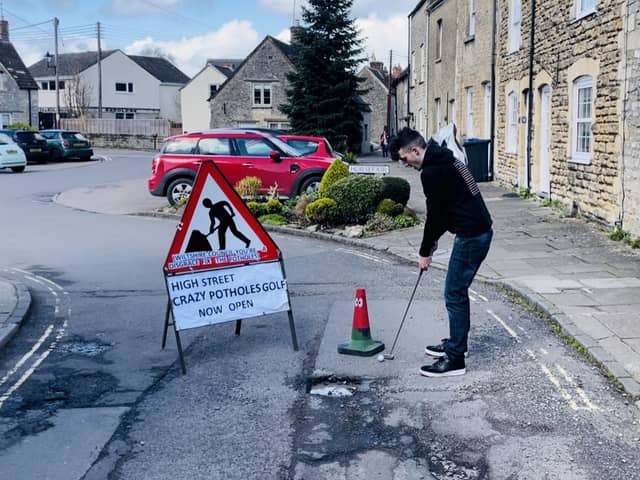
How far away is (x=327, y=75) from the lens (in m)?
42.2

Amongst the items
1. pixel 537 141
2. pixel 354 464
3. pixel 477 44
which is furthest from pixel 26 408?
pixel 477 44

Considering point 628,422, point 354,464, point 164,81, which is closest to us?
point 354,464

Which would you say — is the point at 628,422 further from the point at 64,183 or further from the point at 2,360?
the point at 64,183

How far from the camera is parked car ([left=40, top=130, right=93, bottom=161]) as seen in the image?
39.7 metres

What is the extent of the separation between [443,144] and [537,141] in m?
12.5

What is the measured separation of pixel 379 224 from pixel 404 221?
1.86ft

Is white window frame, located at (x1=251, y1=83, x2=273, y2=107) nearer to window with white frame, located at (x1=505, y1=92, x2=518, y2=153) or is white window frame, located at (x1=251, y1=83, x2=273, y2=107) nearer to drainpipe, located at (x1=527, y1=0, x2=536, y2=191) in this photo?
window with white frame, located at (x1=505, y1=92, x2=518, y2=153)

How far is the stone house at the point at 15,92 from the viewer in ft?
193

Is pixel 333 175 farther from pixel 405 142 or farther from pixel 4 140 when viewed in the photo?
pixel 4 140

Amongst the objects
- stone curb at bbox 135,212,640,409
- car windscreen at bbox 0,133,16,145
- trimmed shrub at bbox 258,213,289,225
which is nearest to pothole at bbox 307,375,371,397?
stone curb at bbox 135,212,640,409

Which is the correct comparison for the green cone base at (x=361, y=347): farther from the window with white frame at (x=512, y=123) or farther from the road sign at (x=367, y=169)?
the window with white frame at (x=512, y=123)

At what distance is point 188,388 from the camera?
20.0 ft

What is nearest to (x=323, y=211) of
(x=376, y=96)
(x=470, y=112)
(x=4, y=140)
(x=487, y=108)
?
(x=487, y=108)

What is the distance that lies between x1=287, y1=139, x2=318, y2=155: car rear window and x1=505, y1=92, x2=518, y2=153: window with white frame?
211 inches
